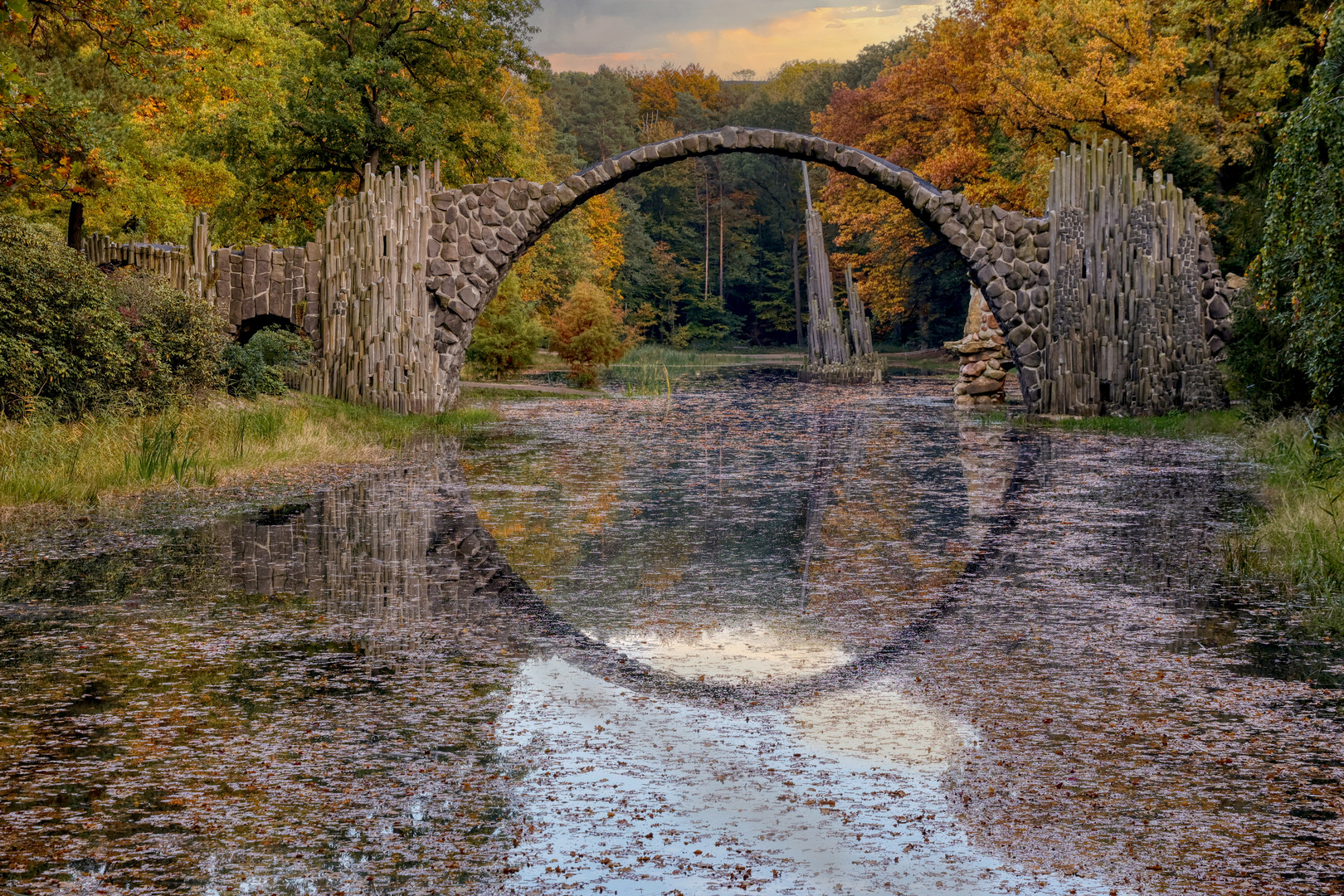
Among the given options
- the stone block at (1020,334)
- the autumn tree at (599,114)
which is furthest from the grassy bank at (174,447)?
the autumn tree at (599,114)

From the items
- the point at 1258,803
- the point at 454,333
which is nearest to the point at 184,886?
the point at 1258,803

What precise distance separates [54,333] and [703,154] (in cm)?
1084

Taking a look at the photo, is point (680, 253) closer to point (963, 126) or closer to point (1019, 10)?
point (963, 126)

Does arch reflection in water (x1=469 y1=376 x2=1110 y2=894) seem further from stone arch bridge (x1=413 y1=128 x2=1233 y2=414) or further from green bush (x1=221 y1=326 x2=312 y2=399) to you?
stone arch bridge (x1=413 y1=128 x2=1233 y2=414)

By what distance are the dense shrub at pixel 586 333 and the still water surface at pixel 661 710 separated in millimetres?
23806

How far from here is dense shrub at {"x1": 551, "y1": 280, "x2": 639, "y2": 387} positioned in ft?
112

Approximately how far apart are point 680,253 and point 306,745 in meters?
71.3

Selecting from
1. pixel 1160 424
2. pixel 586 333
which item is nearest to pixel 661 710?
pixel 1160 424

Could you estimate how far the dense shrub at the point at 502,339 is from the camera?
33.6 meters

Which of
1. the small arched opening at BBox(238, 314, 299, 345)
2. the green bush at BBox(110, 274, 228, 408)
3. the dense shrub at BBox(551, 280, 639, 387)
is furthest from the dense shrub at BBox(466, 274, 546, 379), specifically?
the green bush at BBox(110, 274, 228, 408)

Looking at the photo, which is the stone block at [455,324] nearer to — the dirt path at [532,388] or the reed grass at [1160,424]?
the dirt path at [532,388]

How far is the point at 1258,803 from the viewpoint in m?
4.07

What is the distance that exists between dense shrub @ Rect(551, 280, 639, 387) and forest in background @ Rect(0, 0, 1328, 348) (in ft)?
10.1

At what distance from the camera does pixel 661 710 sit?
5199 mm
